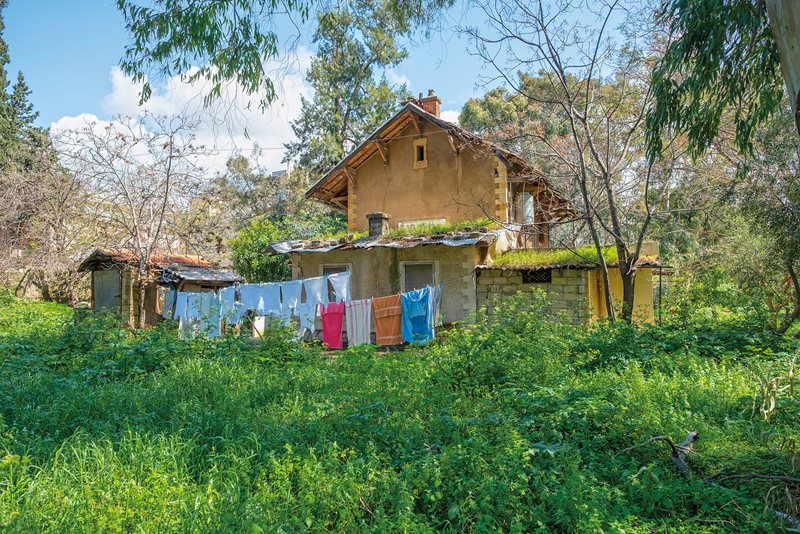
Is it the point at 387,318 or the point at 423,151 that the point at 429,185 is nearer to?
the point at 423,151

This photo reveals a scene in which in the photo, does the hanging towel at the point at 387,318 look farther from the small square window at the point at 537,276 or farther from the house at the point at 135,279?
the house at the point at 135,279

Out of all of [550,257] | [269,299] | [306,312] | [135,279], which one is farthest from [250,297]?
[550,257]

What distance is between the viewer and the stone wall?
475 inches

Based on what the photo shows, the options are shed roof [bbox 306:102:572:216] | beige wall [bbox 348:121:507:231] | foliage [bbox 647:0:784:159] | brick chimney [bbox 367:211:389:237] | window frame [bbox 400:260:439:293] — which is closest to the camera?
foliage [bbox 647:0:784:159]

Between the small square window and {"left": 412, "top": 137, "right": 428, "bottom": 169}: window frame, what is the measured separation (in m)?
4.89

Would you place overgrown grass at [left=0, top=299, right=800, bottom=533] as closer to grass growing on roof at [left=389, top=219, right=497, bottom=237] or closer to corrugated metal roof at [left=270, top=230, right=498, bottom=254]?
corrugated metal roof at [left=270, top=230, right=498, bottom=254]

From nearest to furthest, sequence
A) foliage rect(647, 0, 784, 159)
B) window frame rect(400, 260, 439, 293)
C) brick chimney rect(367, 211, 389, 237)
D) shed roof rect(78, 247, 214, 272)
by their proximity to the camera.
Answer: foliage rect(647, 0, 784, 159) → window frame rect(400, 260, 439, 293) → brick chimney rect(367, 211, 389, 237) → shed roof rect(78, 247, 214, 272)

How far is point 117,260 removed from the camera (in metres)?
15.3

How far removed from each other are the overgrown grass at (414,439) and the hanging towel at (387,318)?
14.3 ft

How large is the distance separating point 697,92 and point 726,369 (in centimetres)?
347

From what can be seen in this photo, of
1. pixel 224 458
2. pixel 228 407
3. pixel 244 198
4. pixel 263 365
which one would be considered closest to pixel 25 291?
pixel 244 198

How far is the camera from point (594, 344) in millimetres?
7453

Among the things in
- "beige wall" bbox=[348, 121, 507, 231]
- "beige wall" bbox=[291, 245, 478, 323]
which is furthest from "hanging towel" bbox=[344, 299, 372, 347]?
"beige wall" bbox=[348, 121, 507, 231]

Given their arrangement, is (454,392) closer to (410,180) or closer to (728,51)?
(728,51)
